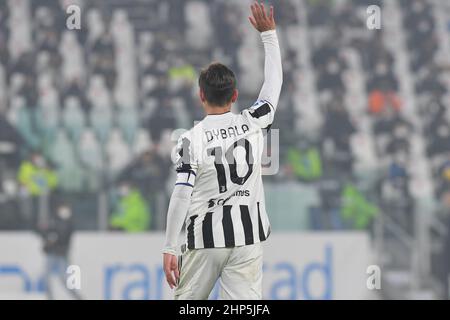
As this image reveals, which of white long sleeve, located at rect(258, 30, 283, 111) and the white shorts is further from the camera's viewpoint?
white long sleeve, located at rect(258, 30, 283, 111)

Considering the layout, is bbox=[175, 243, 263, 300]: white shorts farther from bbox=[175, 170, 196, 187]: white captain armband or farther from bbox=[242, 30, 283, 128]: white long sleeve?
bbox=[242, 30, 283, 128]: white long sleeve

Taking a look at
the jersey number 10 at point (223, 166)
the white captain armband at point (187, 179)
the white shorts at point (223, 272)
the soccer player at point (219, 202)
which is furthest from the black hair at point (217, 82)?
the white shorts at point (223, 272)

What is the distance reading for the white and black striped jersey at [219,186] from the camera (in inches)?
169

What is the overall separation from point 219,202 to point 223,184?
0.32 feet

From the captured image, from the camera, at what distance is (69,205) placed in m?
10.1

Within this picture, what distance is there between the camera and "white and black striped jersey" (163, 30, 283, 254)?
4305mm

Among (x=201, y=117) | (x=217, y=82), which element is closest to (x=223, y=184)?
(x=217, y=82)

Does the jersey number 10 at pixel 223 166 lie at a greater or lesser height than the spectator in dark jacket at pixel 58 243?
greater

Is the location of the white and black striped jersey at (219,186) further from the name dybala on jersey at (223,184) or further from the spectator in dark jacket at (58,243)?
the spectator in dark jacket at (58,243)

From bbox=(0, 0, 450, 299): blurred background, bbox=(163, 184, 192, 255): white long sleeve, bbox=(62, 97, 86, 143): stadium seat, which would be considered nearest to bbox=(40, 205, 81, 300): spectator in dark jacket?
bbox=(0, 0, 450, 299): blurred background

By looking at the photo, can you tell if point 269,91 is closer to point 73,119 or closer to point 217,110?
point 217,110

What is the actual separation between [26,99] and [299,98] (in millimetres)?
3444

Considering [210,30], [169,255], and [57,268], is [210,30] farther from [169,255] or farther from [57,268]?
[169,255]
